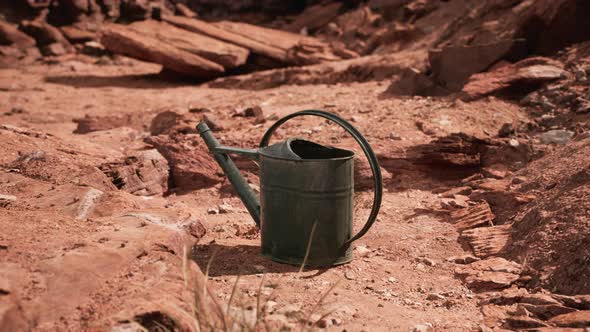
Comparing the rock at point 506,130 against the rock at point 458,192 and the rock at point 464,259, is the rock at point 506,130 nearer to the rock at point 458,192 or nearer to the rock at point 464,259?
the rock at point 458,192

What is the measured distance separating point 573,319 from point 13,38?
12449 mm

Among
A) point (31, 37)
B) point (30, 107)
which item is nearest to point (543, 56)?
point (30, 107)

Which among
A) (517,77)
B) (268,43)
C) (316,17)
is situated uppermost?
(316,17)

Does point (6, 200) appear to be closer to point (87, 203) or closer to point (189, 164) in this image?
point (87, 203)

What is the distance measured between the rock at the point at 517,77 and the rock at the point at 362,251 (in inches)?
143

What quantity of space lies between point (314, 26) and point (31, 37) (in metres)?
5.56

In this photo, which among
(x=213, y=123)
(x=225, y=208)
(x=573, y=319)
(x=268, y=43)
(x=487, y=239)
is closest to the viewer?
(x=573, y=319)

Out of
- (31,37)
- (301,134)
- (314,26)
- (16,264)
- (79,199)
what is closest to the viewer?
(16,264)

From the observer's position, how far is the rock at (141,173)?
5180mm

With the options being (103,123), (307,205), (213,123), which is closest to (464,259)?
(307,205)

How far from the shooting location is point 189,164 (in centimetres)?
584

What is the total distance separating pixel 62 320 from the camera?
252 centimetres

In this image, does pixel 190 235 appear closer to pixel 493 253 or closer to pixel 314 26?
pixel 493 253

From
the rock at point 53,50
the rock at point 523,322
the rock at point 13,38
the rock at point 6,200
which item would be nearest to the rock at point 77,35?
the rock at point 53,50
